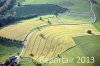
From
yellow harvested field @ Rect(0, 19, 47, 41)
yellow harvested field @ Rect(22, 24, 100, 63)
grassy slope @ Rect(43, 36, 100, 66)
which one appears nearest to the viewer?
grassy slope @ Rect(43, 36, 100, 66)

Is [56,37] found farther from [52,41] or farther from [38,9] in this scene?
[38,9]

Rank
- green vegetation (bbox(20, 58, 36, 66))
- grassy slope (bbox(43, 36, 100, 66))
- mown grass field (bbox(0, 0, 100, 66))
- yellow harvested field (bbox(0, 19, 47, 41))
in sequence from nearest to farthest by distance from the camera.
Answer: green vegetation (bbox(20, 58, 36, 66)) → grassy slope (bbox(43, 36, 100, 66)) → mown grass field (bbox(0, 0, 100, 66)) → yellow harvested field (bbox(0, 19, 47, 41))

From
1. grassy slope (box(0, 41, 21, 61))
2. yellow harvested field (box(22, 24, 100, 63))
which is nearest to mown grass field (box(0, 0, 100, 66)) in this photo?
yellow harvested field (box(22, 24, 100, 63))

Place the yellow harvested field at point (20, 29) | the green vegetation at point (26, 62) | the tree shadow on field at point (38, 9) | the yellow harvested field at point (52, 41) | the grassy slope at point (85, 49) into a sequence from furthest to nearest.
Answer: the tree shadow on field at point (38, 9) < the yellow harvested field at point (20, 29) < the yellow harvested field at point (52, 41) < the grassy slope at point (85, 49) < the green vegetation at point (26, 62)

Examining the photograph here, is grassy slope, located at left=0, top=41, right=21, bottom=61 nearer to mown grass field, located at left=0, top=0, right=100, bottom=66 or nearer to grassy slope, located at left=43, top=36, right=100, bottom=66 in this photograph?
mown grass field, located at left=0, top=0, right=100, bottom=66

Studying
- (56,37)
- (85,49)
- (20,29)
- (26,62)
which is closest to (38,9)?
(20,29)

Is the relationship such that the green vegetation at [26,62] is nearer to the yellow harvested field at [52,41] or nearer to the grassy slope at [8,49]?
the yellow harvested field at [52,41]

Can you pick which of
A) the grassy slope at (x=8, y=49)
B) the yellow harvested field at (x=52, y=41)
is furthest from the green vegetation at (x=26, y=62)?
the grassy slope at (x=8, y=49)
